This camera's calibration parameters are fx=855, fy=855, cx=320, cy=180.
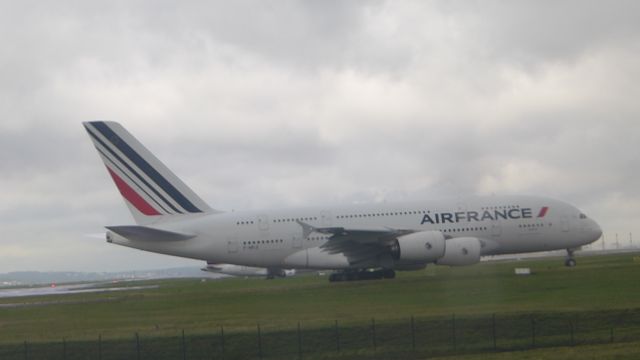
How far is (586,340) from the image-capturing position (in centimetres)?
A: 2967

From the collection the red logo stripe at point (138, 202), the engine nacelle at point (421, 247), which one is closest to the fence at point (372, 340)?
the engine nacelle at point (421, 247)

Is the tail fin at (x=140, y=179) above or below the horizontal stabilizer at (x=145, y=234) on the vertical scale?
above

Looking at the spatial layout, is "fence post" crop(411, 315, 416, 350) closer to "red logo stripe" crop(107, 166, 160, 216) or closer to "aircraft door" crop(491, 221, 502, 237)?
"aircraft door" crop(491, 221, 502, 237)

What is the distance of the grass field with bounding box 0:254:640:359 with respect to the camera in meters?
30.6

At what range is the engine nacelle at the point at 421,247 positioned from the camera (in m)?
51.5

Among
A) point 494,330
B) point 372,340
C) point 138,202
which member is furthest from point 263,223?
point 494,330

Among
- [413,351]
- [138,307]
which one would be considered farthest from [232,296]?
[413,351]

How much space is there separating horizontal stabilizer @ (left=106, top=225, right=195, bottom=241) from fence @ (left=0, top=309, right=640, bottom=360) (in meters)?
20.9

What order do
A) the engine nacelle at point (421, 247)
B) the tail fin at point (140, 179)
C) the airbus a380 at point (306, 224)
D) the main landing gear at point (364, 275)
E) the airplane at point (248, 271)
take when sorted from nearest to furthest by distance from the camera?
the engine nacelle at point (421, 247) < the airbus a380 at point (306, 224) < the main landing gear at point (364, 275) < the tail fin at point (140, 179) < the airplane at point (248, 271)

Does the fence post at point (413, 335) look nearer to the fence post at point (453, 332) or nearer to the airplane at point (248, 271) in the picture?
the fence post at point (453, 332)

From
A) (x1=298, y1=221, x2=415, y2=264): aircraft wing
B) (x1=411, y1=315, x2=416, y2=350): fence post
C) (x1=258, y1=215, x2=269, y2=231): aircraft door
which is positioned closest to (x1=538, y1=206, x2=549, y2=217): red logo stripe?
(x1=298, y1=221, x2=415, y2=264): aircraft wing

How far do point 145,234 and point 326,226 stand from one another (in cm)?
1150

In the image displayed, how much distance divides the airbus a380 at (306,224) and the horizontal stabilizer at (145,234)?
64 mm

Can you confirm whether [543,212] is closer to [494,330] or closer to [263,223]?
[263,223]
